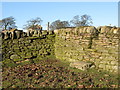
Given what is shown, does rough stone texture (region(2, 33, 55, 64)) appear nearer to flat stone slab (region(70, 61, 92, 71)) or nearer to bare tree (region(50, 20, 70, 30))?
flat stone slab (region(70, 61, 92, 71))

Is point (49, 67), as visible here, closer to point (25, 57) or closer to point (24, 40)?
point (25, 57)

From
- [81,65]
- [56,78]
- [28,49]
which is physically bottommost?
[56,78]

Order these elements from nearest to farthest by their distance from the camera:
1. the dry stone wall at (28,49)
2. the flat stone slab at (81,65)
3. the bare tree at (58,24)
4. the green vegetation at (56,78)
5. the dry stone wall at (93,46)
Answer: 1. the green vegetation at (56,78)
2. the dry stone wall at (93,46)
3. the flat stone slab at (81,65)
4. the dry stone wall at (28,49)
5. the bare tree at (58,24)

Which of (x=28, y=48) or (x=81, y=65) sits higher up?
(x=28, y=48)

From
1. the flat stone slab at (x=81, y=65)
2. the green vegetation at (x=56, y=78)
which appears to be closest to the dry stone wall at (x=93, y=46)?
the flat stone slab at (x=81, y=65)

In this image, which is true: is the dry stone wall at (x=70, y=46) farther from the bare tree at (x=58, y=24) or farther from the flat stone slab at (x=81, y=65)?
the bare tree at (x=58, y=24)

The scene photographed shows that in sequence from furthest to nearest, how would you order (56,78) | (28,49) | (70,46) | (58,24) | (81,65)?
1. (58,24)
2. (28,49)
3. (70,46)
4. (81,65)
5. (56,78)

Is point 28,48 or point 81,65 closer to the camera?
point 81,65

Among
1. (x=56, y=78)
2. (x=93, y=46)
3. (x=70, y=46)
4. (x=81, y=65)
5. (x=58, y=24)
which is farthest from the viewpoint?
(x=58, y=24)

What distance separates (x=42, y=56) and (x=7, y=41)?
6.75 feet

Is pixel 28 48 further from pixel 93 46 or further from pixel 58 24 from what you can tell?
pixel 58 24

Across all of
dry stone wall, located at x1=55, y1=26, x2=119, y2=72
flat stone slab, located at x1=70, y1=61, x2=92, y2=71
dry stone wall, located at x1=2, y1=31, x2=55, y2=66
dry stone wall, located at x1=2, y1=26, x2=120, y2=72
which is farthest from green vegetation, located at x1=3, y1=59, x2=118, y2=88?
dry stone wall, located at x1=2, y1=31, x2=55, y2=66

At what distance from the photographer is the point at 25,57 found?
25.7 ft

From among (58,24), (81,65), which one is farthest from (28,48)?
(58,24)
